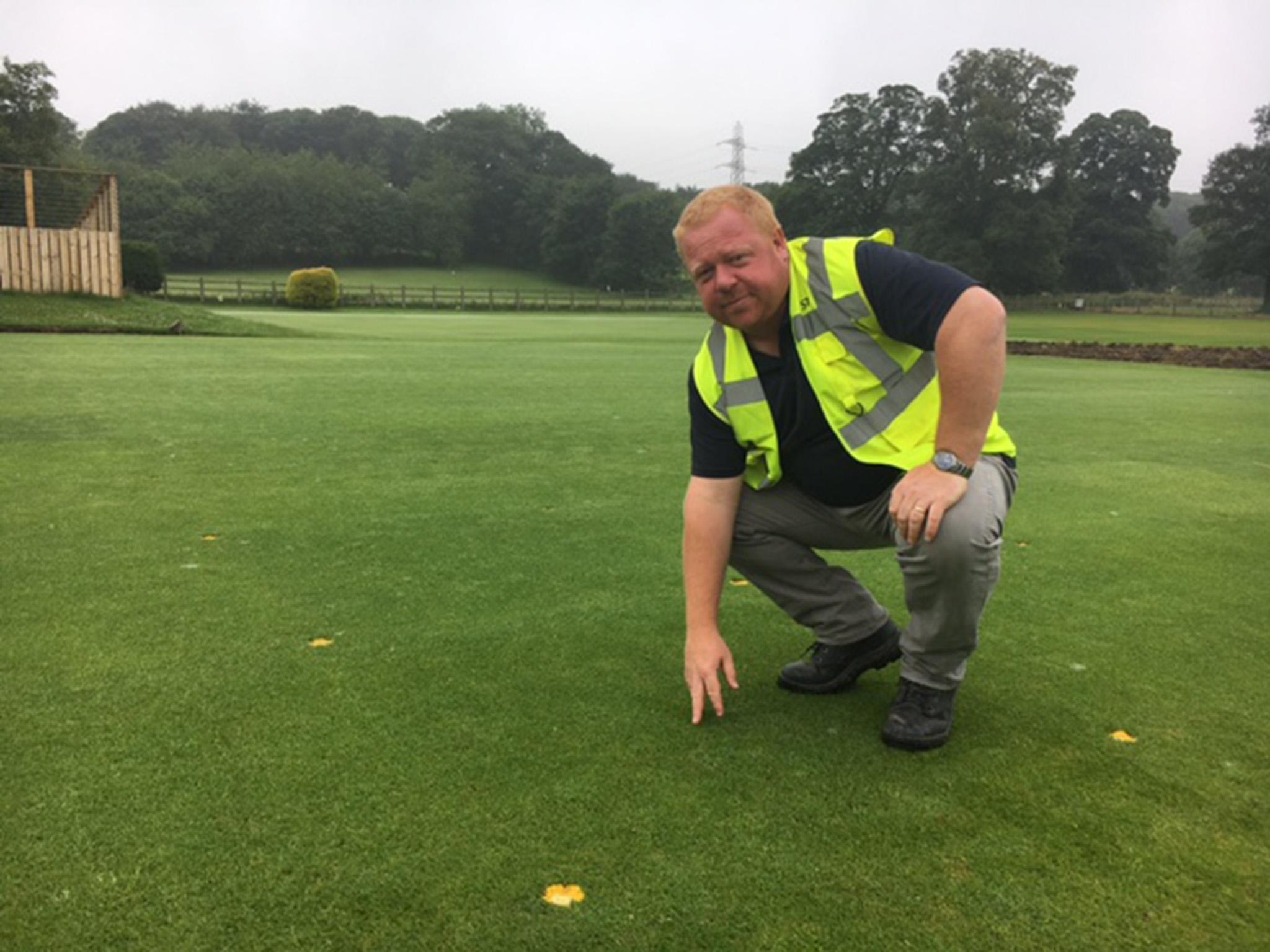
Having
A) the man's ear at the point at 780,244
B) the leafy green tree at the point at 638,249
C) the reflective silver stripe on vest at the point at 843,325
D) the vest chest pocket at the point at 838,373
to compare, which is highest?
the leafy green tree at the point at 638,249

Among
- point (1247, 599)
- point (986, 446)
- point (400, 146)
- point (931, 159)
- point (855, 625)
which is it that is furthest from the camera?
point (400, 146)

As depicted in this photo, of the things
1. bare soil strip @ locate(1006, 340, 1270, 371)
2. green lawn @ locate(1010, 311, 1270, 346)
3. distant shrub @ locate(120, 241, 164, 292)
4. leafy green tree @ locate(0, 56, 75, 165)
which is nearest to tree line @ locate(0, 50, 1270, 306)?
leafy green tree @ locate(0, 56, 75, 165)

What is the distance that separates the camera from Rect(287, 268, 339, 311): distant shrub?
4603 cm

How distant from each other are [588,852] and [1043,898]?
989 millimetres

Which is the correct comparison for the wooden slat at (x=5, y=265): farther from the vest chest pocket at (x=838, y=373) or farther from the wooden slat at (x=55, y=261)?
the vest chest pocket at (x=838, y=373)

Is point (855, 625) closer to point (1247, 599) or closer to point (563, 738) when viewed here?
point (563, 738)

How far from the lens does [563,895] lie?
196 cm

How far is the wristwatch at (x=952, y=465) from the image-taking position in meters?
2.56

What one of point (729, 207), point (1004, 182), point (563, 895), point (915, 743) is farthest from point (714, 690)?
point (1004, 182)

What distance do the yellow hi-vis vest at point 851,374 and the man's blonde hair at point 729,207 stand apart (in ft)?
0.37

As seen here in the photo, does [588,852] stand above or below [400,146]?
below

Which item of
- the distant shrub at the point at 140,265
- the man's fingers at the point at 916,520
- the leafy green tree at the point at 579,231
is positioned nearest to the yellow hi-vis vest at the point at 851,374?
the man's fingers at the point at 916,520

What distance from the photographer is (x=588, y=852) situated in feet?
6.92

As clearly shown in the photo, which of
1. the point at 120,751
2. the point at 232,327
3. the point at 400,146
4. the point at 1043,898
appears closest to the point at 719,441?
the point at 1043,898
